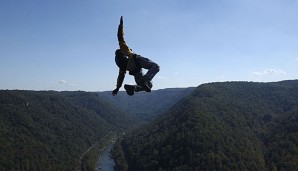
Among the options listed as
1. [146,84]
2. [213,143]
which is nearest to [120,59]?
[146,84]

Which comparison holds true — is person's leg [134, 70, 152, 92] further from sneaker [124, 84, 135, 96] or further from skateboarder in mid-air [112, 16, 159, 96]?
sneaker [124, 84, 135, 96]

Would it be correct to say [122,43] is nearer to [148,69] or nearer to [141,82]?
[148,69]

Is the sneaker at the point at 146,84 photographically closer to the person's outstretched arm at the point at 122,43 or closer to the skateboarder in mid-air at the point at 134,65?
the skateboarder in mid-air at the point at 134,65

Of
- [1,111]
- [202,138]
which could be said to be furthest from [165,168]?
[1,111]

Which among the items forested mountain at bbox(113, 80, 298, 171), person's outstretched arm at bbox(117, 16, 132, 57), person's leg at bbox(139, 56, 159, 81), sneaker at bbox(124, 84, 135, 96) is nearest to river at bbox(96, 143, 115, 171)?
forested mountain at bbox(113, 80, 298, 171)

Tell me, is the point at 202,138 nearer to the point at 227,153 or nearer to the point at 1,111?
the point at 227,153

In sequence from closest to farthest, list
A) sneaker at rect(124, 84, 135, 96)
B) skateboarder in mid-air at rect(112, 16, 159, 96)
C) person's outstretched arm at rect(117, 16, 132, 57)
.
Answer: person's outstretched arm at rect(117, 16, 132, 57) → skateboarder in mid-air at rect(112, 16, 159, 96) → sneaker at rect(124, 84, 135, 96)
